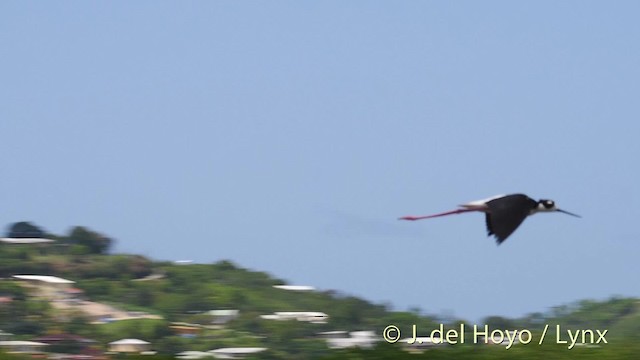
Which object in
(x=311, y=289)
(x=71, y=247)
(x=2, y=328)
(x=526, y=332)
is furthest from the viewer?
(x=71, y=247)

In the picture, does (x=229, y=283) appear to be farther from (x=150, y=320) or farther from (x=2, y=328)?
(x=2, y=328)

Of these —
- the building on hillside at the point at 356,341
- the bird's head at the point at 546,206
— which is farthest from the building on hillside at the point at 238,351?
the bird's head at the point at 546,206

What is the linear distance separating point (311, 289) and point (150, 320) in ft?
33.8

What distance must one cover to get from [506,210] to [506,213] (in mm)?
33

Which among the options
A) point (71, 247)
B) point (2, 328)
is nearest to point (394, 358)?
point (2, 328)

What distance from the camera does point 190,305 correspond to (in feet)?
199

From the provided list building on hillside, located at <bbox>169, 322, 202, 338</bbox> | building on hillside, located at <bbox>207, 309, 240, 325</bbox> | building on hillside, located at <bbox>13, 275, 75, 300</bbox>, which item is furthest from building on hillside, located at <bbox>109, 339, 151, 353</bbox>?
building on hillside, located at <bbox>13, 275, 75, 300</bbox>

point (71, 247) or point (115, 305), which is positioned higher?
point (71, 247)

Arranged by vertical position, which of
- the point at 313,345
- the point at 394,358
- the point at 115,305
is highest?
the point at 115,305

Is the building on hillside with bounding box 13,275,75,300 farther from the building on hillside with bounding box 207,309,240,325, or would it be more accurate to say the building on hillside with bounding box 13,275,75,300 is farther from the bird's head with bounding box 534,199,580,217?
the bird's head with bounding box 534,199,580,217

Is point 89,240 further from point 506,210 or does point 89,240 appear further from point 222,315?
point 506,210

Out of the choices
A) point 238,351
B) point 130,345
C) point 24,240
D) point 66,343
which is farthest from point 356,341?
point 24,240

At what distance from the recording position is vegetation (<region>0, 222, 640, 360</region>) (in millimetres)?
20812

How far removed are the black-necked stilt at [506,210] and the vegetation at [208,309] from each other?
507cm
